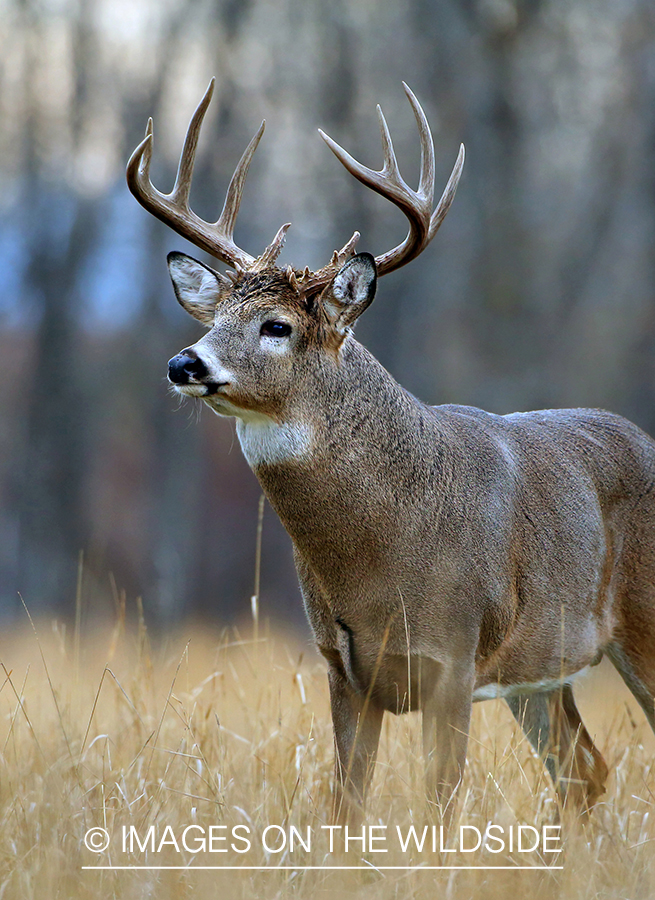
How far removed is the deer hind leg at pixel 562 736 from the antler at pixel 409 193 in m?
1.97

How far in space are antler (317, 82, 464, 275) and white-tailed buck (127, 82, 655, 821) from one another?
0.01 metres

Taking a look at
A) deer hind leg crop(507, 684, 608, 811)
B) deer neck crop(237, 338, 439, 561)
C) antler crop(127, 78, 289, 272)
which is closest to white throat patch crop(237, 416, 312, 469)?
deer neck crop(237, 338, 439, 561)

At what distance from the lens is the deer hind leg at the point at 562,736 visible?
5.10m

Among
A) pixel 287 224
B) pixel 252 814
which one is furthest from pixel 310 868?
pixel 287 224

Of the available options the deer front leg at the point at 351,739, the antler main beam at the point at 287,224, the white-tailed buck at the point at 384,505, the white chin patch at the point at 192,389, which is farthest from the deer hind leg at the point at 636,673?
the white chin patch at the point at 192,389

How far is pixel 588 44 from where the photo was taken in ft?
47.3

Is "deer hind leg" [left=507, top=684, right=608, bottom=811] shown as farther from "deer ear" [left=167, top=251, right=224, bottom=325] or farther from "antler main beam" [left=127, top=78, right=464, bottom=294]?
"deer ear" [left=167, top=251, right=224, bottom=325]

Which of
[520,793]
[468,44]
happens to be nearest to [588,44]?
[468,44]

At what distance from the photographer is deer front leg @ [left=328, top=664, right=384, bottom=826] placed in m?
4.28

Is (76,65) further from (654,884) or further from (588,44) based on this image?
(654,884)

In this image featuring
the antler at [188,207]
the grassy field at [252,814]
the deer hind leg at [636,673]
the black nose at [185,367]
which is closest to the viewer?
the grassy field at [252,814]

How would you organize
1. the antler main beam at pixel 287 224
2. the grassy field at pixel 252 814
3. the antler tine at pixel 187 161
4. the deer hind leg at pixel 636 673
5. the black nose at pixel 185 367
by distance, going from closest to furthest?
the grassy field at pixel 252 814, the black nose at pixel 185 367, the antler main beam at pixel 287 224, the antler tine at pixel 187 161, the deer hind leg at pixel 636 673

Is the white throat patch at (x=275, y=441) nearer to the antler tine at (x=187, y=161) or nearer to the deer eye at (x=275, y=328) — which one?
the deer eye at (x=275, y=328)

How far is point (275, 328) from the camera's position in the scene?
422cm
